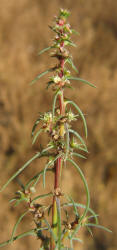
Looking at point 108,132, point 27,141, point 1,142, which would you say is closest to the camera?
point 108,132

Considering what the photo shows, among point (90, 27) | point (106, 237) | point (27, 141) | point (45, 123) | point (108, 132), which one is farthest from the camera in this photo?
point (90, 27)

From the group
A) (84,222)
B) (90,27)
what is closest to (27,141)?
(90,27)

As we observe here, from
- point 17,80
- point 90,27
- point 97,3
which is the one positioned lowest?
point 17,80

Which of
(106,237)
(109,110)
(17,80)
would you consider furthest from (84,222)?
(17,80)

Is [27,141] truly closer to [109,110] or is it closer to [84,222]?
[109,110]

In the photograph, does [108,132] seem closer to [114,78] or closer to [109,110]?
[109,110]

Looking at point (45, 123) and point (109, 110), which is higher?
point (109, 110)

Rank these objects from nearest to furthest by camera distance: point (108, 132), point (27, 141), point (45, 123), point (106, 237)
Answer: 1. point (45, 123)
2. point (106, 237)
3. point (108, 132)
4. point (27, 141)

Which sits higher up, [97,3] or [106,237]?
[97,3]

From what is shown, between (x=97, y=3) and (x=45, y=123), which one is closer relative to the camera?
(x=45, y=123)
